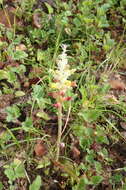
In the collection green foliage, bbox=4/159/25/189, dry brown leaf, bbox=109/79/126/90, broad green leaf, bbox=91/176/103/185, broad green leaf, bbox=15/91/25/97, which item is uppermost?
broad green leaf, bbox=15/91/25/97

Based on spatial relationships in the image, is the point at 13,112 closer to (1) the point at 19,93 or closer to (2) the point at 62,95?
(1) the point at 19,93

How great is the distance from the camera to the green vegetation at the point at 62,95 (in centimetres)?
225

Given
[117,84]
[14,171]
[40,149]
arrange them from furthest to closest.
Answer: [117,84], [40,149], [14,171]

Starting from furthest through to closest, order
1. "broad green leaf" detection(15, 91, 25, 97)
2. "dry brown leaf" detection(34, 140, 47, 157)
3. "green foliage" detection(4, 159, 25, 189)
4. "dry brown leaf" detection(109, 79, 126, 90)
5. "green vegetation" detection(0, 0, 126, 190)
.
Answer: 1. "dry brown leaf" detection(109, 79, 126, 90)
2. "broad green leaf" detection(15, 91, 25, 97)
3. "dry brown leaf" detection(34, 140, 47, 157)
4. "green vegetation" detection(0, 0, 126, 190)
5. "green foliage" detection(4, 159, 25, 189)

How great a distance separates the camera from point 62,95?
6.69 feet

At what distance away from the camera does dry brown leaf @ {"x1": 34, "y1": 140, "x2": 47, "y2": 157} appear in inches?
92.9

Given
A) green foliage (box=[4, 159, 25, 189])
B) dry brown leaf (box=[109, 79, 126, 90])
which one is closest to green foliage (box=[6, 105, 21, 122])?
green foliage (box=[4, 159, 25, 189])

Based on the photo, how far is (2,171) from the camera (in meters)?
2.27

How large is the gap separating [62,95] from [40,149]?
55cm

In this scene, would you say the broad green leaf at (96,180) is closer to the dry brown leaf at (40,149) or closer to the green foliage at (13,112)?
the dry brown leaf at (40,149)

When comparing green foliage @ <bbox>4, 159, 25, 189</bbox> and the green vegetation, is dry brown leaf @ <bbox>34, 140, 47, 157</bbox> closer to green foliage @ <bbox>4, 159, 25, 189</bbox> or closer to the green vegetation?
the green vegetation

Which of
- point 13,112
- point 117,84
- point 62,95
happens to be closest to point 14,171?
point 13,112

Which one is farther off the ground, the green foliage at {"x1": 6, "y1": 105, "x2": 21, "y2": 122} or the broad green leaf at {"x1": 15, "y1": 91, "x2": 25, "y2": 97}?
the broad green leaf at {"x1": 15, "y1": 91, "x2": 25, "y2": 97}

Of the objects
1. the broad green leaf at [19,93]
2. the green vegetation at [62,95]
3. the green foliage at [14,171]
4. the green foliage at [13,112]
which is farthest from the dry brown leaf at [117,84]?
the green foliage at [14,171]
